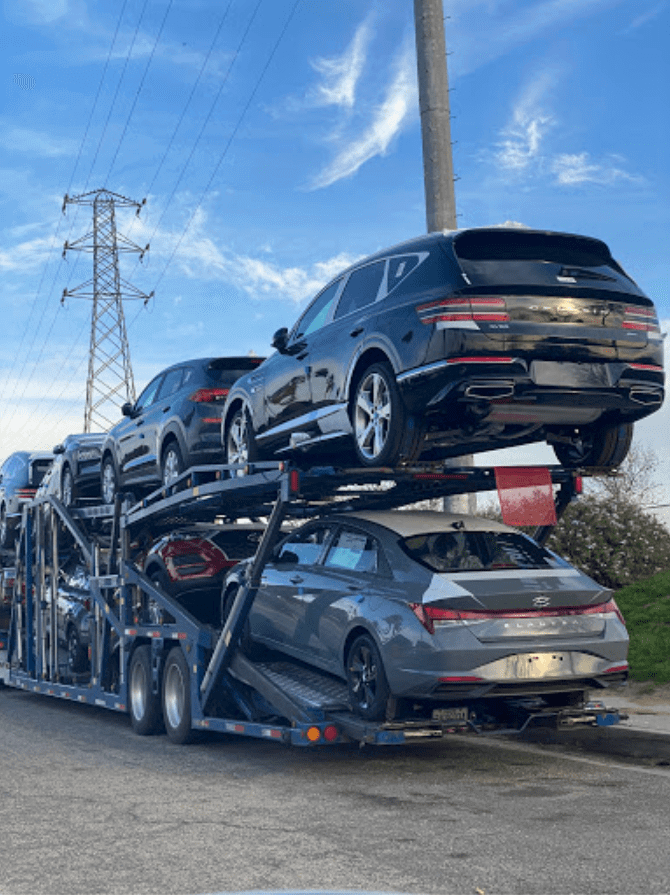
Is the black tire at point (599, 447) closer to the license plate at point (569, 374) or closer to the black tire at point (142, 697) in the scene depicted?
the license plate at point (569, 374)

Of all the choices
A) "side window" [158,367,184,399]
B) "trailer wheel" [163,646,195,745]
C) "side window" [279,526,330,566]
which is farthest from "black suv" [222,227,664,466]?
"side window" [158,367,184,399]

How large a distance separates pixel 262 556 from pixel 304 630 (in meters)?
0.81

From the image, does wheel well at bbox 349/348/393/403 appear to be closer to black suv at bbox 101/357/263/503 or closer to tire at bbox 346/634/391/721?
tire at bbox 346/634/391/721

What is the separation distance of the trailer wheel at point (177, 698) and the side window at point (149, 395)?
3.65 metres

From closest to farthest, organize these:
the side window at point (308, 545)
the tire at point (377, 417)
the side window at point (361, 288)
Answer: the tire at point (377, 417) → the side window at point (361, 288) → the side window at point (308, 545)

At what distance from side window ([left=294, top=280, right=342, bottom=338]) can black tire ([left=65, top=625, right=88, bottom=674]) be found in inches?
227

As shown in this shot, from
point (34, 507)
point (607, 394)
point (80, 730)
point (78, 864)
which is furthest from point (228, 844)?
point (34, 507)

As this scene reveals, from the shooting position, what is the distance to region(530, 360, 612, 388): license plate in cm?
855

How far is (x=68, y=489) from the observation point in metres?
16.8

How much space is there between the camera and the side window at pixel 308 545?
9883 mm

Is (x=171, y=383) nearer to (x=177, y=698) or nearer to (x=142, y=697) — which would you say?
(x=142, y=697)

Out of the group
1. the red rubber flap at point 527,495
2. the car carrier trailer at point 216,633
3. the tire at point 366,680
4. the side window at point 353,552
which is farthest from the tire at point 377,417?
the tire at point 366,680

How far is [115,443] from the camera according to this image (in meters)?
15.0

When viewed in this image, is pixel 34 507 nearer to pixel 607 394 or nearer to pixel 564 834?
pixel 607 394
